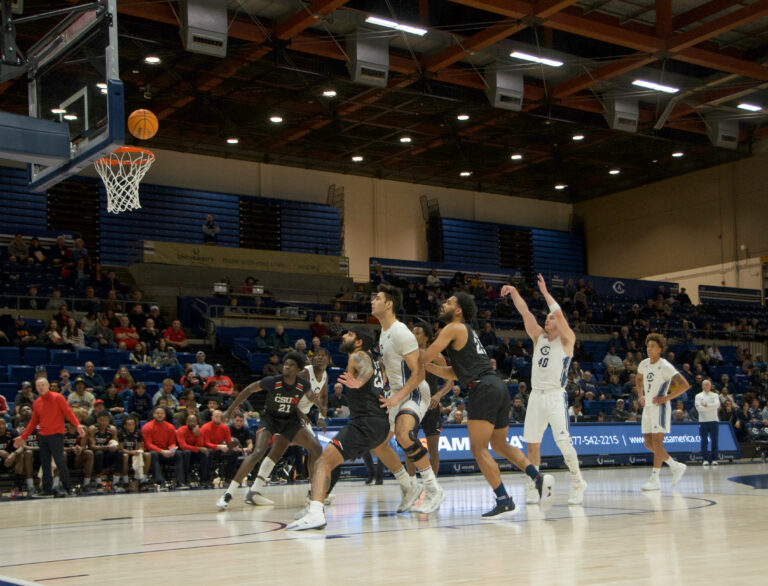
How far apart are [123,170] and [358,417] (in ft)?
33.2

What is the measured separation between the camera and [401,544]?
6.24 metres

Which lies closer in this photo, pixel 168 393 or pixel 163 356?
pixel 168 393

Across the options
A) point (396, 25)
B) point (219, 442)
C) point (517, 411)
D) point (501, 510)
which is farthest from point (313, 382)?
point (396, 25)

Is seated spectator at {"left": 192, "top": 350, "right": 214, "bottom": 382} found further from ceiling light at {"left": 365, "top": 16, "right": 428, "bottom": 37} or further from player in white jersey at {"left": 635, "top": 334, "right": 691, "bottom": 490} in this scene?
player in white jersey at {"left": 635, "top": 334, "right": 691, "bottom": 490}

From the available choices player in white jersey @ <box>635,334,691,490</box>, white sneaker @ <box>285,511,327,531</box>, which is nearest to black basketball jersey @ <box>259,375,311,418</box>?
white sneaker @ <box>285,511,327,531</box>

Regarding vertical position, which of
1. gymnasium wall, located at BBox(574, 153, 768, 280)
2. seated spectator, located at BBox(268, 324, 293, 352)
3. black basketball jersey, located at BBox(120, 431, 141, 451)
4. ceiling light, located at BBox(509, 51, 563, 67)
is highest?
ceiling light, located at BBox(509, 51, 563, 67)

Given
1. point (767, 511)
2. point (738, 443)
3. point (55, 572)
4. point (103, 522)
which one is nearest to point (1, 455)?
point (103, 522)

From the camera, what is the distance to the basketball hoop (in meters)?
15.4

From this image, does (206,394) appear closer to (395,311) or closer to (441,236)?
(395,311)

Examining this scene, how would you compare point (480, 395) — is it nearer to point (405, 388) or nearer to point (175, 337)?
point (405, 388)

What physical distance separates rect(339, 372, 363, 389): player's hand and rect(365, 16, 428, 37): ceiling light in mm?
13715

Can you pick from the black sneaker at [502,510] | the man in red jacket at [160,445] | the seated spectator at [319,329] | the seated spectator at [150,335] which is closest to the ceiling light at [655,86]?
the seated spectator at [319,329]

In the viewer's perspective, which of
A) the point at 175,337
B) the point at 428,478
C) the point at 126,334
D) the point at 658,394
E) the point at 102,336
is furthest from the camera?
the point at 175,337

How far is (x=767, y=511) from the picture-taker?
828 centimetres
